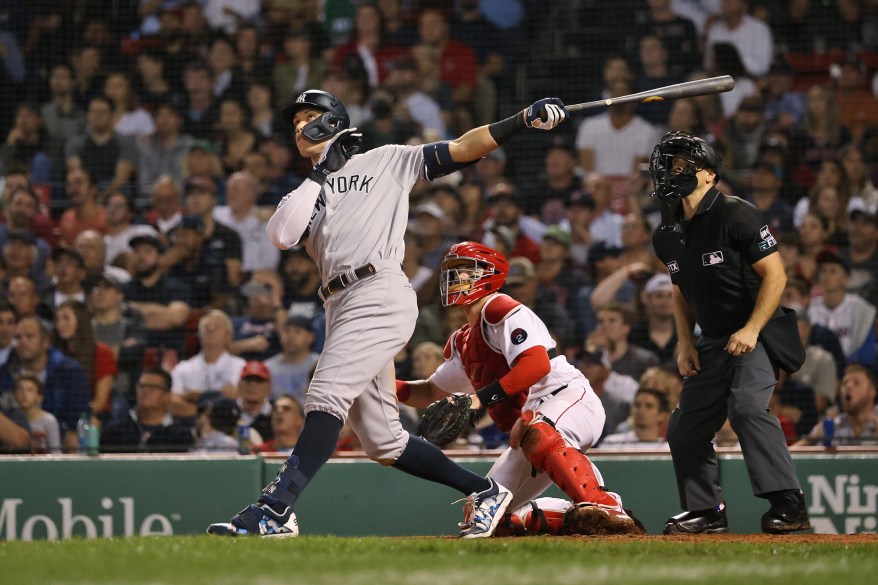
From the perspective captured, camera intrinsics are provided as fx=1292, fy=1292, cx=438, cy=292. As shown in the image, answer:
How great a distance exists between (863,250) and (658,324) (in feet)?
5.55

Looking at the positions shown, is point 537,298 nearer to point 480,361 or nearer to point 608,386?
point 608,386

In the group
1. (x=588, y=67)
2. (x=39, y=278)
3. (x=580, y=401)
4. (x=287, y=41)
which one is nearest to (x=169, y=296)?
(x=39, y=278)

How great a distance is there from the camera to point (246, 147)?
11.2 metres

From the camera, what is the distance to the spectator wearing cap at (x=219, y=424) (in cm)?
800

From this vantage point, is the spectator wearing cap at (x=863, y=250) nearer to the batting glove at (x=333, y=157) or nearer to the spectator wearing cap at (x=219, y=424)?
the spectator wearing cap at (x=219, y=424)

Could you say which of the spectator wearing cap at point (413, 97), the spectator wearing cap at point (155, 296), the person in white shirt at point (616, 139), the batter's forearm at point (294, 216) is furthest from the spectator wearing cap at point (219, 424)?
the person in white shirt at point (616, 139)

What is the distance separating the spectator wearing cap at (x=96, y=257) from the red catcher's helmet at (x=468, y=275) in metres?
4.94

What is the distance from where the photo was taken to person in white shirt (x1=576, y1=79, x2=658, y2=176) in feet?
34.4

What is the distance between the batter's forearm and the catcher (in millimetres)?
829

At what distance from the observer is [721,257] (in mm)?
5418

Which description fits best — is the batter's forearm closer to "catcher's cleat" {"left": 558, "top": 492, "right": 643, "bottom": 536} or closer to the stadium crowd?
"catcher's cleat" {"left": 558, "top": 492, "right": 643, "bottom": 536}

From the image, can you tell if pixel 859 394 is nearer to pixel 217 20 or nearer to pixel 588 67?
pixel 588 67

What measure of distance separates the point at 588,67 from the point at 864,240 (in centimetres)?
327

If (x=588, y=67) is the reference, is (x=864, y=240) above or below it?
below
